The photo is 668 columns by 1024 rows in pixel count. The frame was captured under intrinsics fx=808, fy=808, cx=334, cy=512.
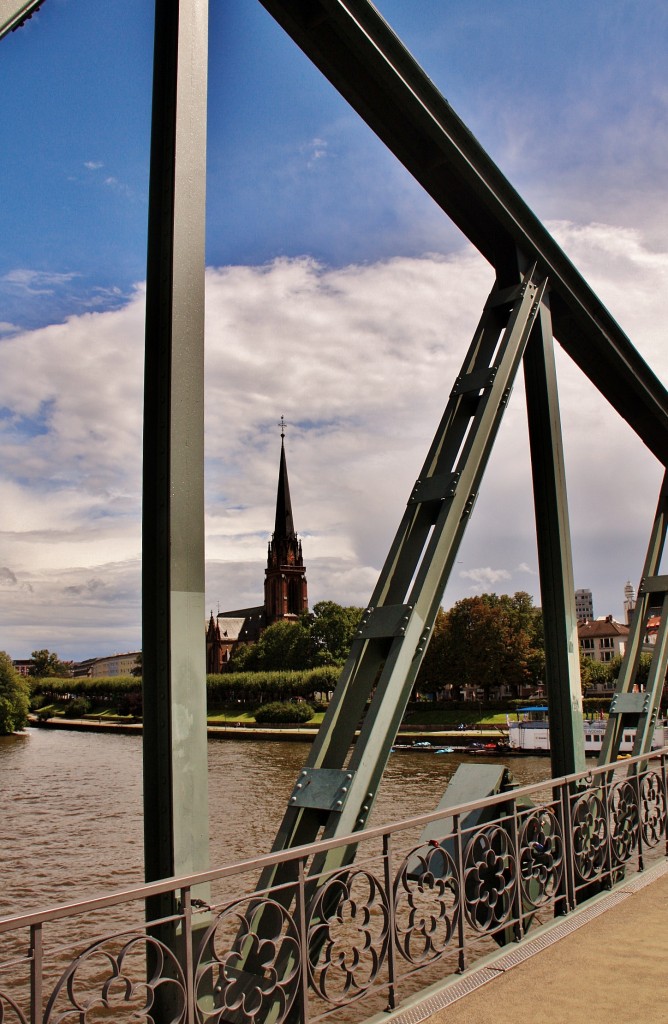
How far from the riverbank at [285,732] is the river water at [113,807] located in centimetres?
422

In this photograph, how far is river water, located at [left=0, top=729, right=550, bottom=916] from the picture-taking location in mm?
16828

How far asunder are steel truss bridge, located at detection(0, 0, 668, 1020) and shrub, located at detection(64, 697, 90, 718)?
82164mm

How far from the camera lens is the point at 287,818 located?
11.4ft

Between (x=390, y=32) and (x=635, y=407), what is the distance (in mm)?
4236

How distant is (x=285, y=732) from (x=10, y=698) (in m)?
20.6

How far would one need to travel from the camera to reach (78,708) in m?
81.6

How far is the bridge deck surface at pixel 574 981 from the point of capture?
330 centimetres

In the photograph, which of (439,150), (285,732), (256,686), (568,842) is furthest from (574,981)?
(256,686)

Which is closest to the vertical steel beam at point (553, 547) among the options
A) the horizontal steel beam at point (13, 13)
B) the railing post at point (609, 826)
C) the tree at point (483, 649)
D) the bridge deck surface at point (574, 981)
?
the railing post at point (609, 826)

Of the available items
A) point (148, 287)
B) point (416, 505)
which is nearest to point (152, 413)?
point (148, 287)

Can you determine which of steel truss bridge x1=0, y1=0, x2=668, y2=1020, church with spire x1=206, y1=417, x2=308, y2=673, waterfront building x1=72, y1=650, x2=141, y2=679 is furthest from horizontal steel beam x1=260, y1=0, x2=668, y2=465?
waterfront building x1=72, y1=650, x2=141, y2=679

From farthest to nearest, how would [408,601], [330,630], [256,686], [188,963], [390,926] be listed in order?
[330,630]
[256,686]
[408,601]
[390,926]
[188,963]

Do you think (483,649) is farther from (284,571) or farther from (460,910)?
(284,571)

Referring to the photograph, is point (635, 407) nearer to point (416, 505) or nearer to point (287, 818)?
point (416, 505)
